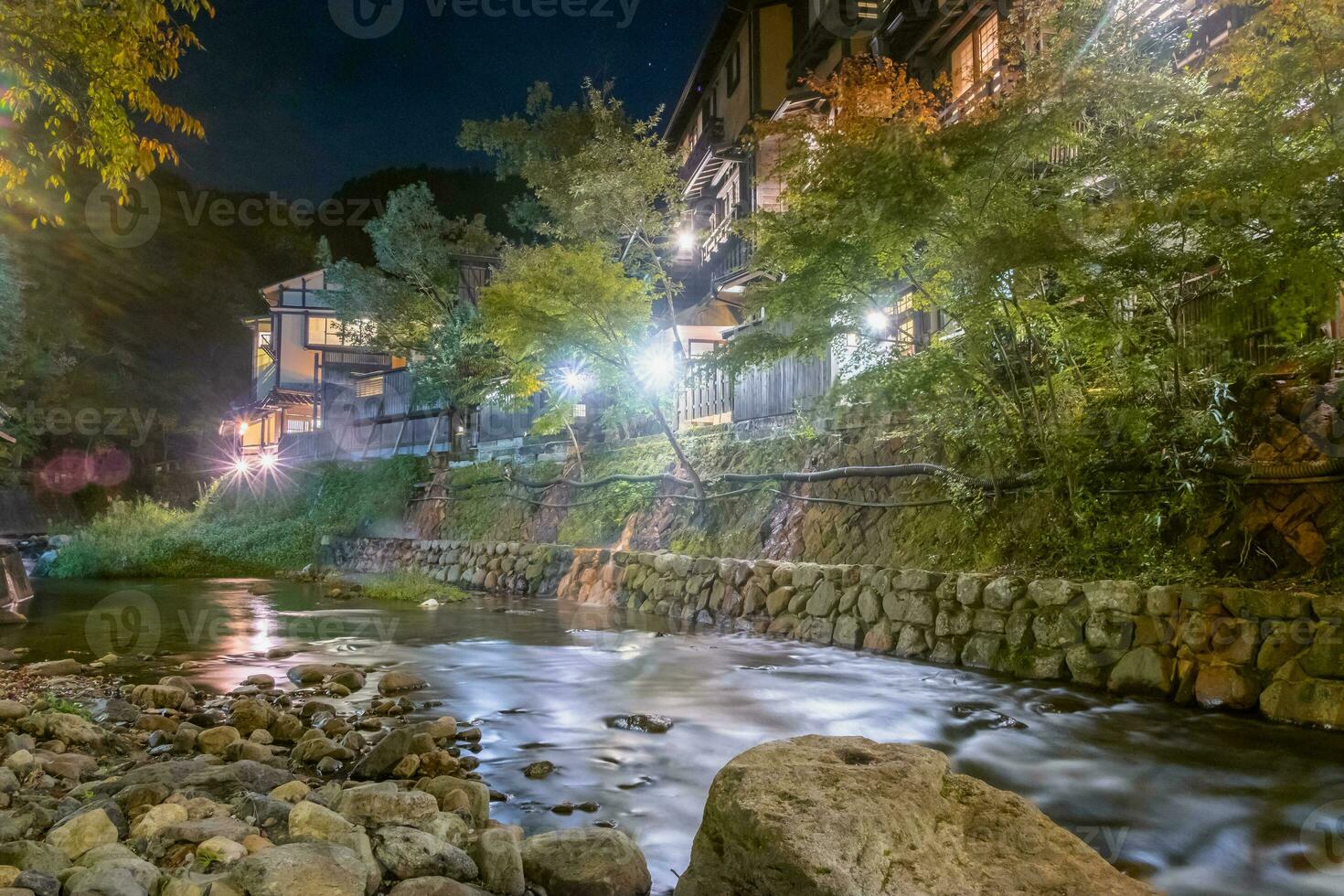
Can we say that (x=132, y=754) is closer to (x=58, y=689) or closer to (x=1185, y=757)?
(x=58, y=689)

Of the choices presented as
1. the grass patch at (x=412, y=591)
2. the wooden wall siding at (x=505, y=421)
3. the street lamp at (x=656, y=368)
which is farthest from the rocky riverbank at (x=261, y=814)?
the wooden wall siding at (x=505, y=421)

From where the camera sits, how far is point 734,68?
26.1 m

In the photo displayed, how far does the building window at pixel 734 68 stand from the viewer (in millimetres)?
25562

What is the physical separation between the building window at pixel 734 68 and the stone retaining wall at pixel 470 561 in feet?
Result: 53.3

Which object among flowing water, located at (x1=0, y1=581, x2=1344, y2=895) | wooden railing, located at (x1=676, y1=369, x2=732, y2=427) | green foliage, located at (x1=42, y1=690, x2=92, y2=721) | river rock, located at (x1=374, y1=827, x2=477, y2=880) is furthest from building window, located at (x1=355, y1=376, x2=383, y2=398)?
river rock, located at (x1=374, y1=827, x2=477, y2=880)

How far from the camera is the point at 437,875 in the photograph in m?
3.87

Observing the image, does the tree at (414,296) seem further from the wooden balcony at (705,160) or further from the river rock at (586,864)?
the river rock at (586,864)

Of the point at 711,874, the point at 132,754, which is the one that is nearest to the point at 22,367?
the point at 132,754

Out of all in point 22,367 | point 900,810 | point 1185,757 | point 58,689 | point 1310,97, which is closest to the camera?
point 900,810

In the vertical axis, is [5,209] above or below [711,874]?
above

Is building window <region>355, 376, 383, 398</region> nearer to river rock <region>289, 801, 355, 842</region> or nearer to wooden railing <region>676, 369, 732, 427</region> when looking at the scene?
wooden railing <region>676, 369, 732, 427</region>

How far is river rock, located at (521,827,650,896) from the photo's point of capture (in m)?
3.88

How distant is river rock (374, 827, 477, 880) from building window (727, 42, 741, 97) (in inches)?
1000

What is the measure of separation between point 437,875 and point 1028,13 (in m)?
14.4
